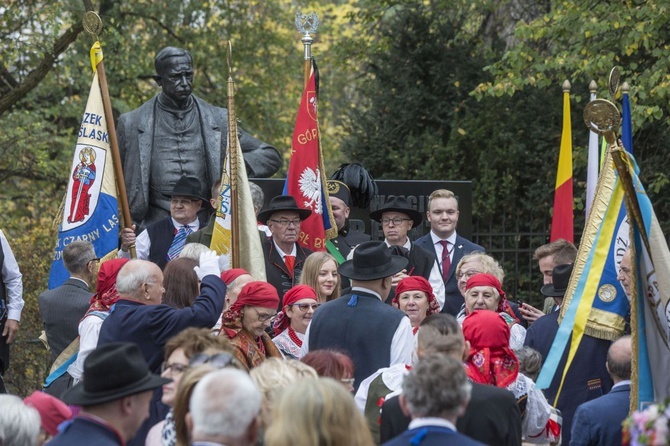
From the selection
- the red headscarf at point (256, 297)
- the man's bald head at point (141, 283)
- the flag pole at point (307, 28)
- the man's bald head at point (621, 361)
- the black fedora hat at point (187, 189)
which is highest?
the flag pole at point (307, 28)

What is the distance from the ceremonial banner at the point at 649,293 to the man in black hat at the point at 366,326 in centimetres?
136

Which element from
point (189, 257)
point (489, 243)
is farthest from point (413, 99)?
point (189, 257)

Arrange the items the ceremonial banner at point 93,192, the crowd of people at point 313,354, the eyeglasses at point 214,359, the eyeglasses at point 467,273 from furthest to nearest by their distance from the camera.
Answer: the ceremonial banner at point 93,192 < the eyeglasses at point 467,273 < the eyeglasses at point 214,359 < the crowd of people at point 313,354

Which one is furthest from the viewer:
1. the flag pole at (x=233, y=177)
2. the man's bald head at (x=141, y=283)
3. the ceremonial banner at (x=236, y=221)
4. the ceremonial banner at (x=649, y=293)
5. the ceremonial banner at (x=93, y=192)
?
the ceremonial banner at (x=93, y=192)

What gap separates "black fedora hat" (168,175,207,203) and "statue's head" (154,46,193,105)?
989 millimetres

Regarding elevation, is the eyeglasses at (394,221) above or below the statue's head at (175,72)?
below

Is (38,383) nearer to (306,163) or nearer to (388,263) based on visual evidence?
(306,163)

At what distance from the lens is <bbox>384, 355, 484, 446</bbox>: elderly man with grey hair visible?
4668 mm

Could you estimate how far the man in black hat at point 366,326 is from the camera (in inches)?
285

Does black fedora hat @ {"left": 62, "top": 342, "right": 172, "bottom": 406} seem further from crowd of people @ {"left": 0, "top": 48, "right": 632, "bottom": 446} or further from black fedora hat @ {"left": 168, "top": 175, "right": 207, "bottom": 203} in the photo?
black fedora hat @ {"left": 168, "top": 175, "right": 207, "bottom": 203}

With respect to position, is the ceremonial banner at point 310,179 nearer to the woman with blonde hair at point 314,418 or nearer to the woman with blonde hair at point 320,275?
the woman with blonde hair at point 320,275

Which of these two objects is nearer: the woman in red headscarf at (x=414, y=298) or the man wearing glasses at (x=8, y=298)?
the woman in red headscarf at (x=414, y=298)

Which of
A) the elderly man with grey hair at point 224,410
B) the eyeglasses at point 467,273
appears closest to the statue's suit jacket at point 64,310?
the eyeglasses at point 467,273

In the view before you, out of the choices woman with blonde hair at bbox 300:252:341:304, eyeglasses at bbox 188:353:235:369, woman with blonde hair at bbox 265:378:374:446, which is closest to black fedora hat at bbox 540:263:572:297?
woman with blonde hair at bbox 300:252:341:304
